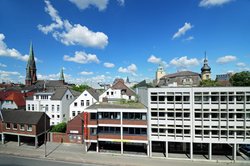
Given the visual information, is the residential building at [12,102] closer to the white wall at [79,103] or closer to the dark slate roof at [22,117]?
the dark slate roof at [22,117]

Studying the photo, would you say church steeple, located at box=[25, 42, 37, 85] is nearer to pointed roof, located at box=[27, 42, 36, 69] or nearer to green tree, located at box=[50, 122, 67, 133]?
pointed roof, located at box=[27, 42, 36, 69]

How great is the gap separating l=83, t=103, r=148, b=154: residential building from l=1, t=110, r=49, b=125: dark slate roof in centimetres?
1054

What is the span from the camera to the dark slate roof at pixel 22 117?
111 feet

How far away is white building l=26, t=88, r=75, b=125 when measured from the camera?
43844 millimetres

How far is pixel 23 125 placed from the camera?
111 feet

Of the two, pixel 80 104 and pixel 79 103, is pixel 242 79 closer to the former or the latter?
pixel 80 104

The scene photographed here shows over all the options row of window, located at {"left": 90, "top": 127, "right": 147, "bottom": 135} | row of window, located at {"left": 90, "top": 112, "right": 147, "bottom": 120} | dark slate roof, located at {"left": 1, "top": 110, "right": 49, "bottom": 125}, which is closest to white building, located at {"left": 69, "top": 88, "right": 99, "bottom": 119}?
dark slate roof, located at {"left": 1, "top": 110, "right": 49, "bottom": 125}

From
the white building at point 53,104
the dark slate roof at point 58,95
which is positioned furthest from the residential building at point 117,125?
the dark slate roof at point 58,95

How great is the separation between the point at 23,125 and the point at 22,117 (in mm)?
1684

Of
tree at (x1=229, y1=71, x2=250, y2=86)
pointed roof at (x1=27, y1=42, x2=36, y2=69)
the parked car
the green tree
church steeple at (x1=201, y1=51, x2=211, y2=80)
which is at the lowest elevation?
the parked car

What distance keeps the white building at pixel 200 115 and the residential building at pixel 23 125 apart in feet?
67.2

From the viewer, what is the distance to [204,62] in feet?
289

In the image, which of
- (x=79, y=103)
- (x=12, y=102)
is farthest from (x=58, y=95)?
(x=12, y=102)

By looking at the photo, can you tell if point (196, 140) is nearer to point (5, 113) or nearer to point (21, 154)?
point (21, 154)
